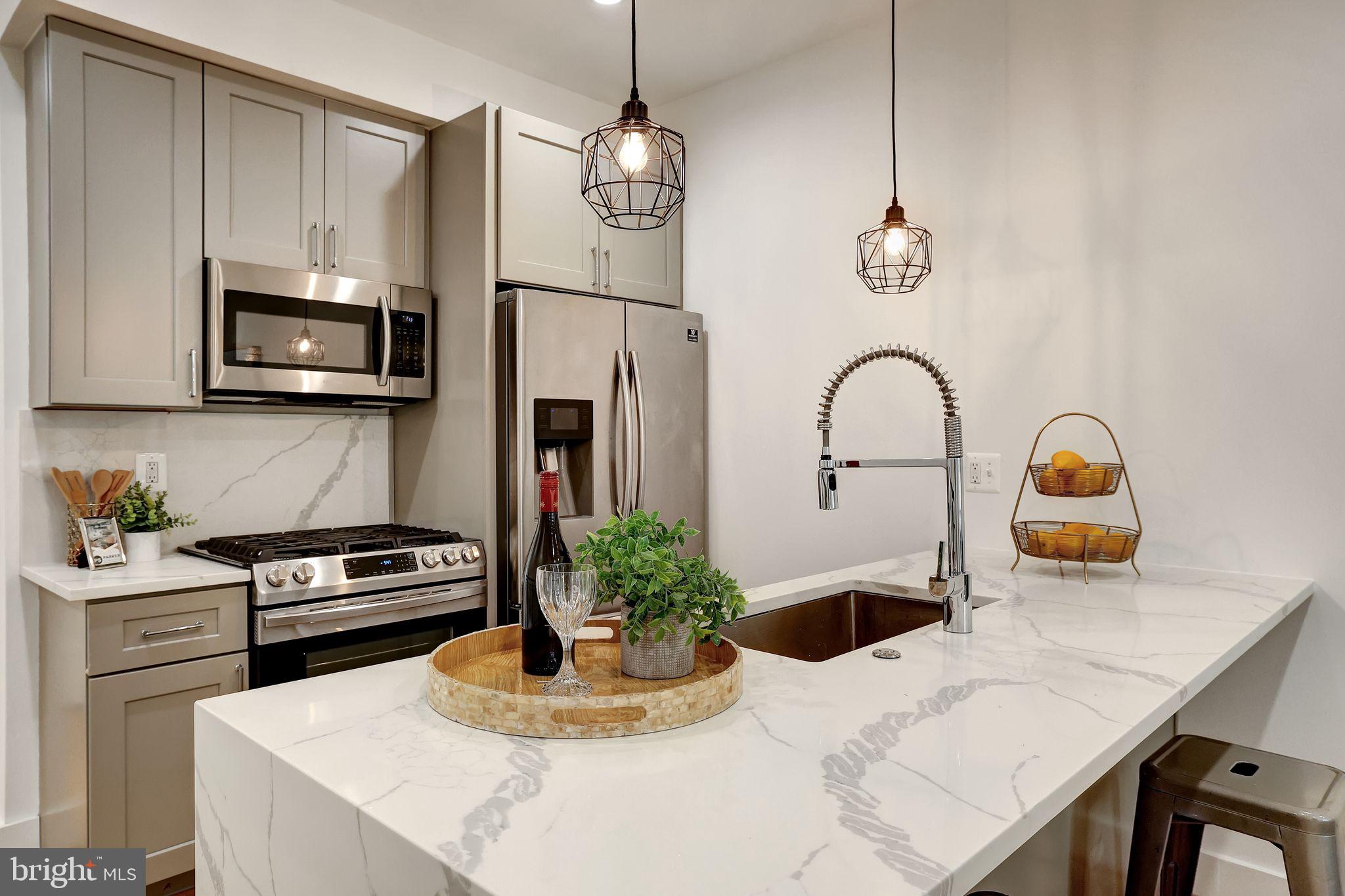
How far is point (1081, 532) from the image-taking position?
2113 mm

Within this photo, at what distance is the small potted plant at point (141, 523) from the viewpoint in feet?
7.55

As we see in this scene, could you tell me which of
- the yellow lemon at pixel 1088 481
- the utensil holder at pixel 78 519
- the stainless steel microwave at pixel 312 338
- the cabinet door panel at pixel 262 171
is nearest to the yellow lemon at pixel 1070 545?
the yellow lemon at pixel 1088 481

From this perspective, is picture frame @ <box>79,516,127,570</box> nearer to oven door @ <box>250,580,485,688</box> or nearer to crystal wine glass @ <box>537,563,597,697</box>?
oven door @ <box>250,580,485,688</box>

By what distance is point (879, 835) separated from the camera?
742mm

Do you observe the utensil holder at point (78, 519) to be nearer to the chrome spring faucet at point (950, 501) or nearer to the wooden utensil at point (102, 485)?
the wooden utensil at point (102, 485)

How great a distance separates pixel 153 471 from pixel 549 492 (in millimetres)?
1934

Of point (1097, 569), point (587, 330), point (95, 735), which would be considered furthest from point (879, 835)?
point (587, 330)

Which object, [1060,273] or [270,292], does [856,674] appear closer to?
[1060,273]

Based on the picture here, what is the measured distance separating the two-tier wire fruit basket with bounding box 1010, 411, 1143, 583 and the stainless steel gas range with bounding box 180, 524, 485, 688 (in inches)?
66.2

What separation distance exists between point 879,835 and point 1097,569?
1760 millimetres

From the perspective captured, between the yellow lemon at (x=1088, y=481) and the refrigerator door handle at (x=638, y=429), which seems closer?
the yellow lemon at (x=1088, y=481)

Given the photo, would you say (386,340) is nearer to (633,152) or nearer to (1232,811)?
(633,152)

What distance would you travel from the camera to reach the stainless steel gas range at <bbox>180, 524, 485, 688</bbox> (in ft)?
7.30

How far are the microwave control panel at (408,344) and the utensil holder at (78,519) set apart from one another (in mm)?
918
